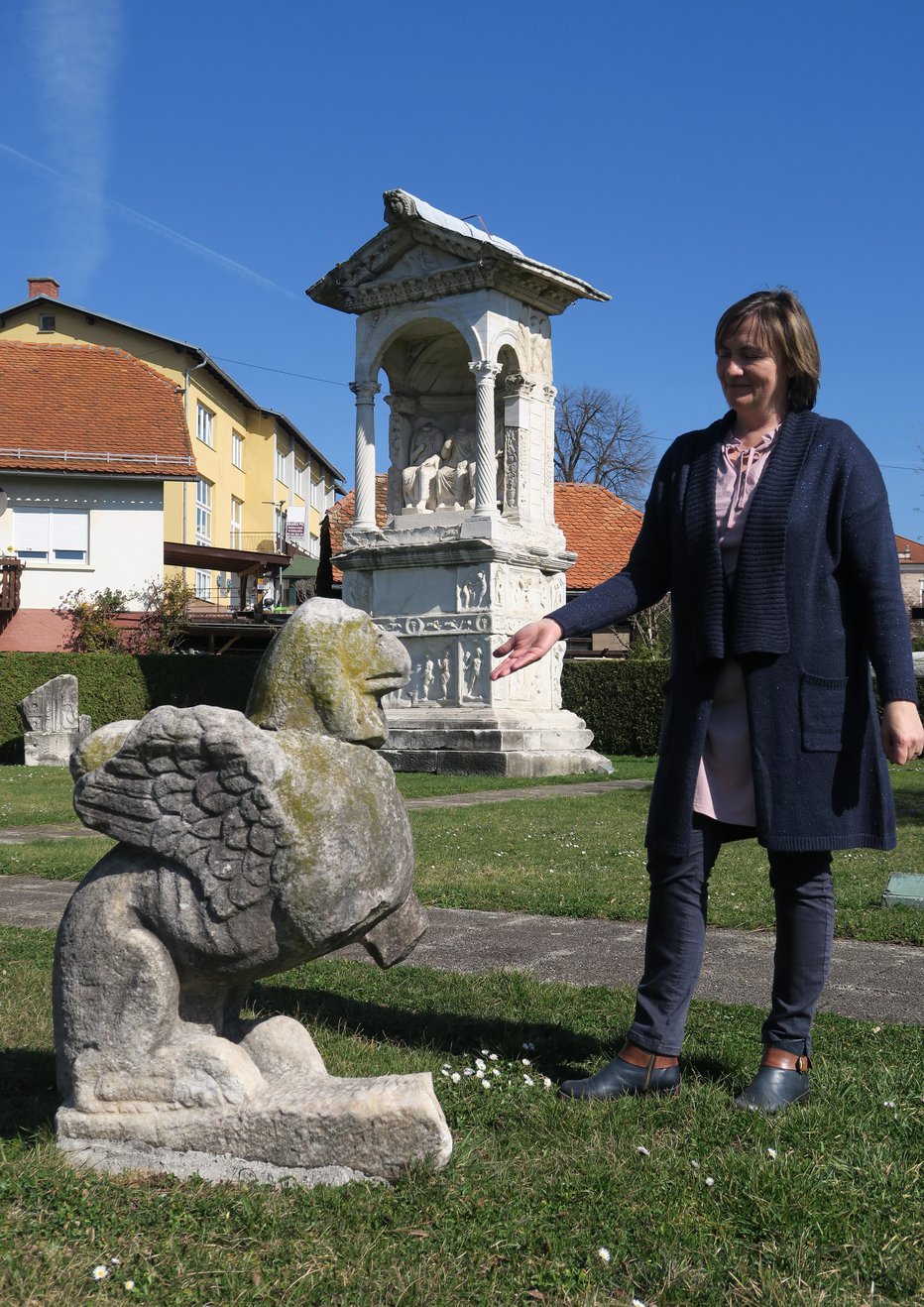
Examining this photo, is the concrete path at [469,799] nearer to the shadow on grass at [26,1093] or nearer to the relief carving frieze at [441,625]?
the relief carving frieze at [441,625]

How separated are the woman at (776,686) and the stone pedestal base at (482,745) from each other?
11085 mm

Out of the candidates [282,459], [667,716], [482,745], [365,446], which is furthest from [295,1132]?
[282,459]

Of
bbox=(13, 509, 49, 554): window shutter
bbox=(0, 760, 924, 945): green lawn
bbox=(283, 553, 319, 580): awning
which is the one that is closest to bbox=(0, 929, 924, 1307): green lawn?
bbox=(0, 760, 924, 945): green lawn

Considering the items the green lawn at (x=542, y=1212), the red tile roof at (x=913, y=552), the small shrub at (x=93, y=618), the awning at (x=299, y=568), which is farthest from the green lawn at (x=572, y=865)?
the red tile roof at (x=913, y=552)

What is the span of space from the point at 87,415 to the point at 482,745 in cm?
2116

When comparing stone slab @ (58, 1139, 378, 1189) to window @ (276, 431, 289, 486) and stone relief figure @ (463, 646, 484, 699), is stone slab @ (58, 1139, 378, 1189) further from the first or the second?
window @ (276, 431, 289, 486)

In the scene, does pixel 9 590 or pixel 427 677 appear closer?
pixel 427 677

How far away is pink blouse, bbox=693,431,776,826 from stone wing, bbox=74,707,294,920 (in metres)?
1.22

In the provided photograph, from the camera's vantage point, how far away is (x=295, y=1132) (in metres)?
2.76

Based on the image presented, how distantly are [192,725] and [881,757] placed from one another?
1.82 meters

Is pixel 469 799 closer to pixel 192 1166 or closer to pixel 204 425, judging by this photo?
pixel 192 1166

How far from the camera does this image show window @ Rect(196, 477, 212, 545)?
40781 mm

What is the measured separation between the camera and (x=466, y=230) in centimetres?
1521

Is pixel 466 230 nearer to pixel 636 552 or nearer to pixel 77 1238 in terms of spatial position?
pixel 636 552
